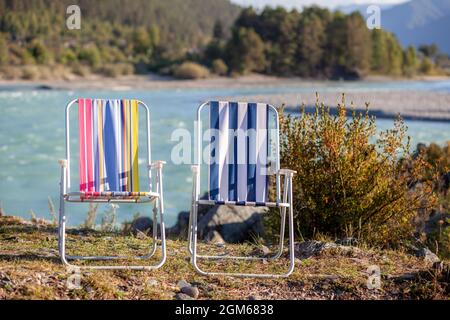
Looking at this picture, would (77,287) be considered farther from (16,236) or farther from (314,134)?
(314,134)

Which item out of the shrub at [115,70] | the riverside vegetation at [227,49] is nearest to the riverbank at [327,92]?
the shrub at [115,70]

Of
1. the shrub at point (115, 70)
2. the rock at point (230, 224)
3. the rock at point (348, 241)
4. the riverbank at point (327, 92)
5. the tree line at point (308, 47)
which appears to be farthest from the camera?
the tree line at point (308, 47)

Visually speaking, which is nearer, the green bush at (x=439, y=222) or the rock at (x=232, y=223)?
the green bush at (x=439, y=222)

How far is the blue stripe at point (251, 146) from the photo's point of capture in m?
4.27

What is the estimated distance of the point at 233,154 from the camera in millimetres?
4309

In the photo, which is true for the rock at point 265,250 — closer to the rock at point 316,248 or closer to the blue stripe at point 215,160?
the rock at point 316,248

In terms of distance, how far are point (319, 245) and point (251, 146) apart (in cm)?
89

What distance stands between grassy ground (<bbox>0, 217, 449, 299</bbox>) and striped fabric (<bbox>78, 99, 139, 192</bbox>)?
1.59ft

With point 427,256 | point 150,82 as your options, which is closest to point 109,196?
point 427,256

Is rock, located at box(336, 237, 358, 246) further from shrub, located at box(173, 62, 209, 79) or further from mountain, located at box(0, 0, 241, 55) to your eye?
mountain, located at box(0, 0, 241, 55)

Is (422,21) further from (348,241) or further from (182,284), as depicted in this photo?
(182,284)

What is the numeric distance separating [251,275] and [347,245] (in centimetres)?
121

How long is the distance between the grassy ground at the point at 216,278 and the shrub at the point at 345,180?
25.4 inches

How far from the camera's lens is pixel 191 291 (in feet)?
11.9
